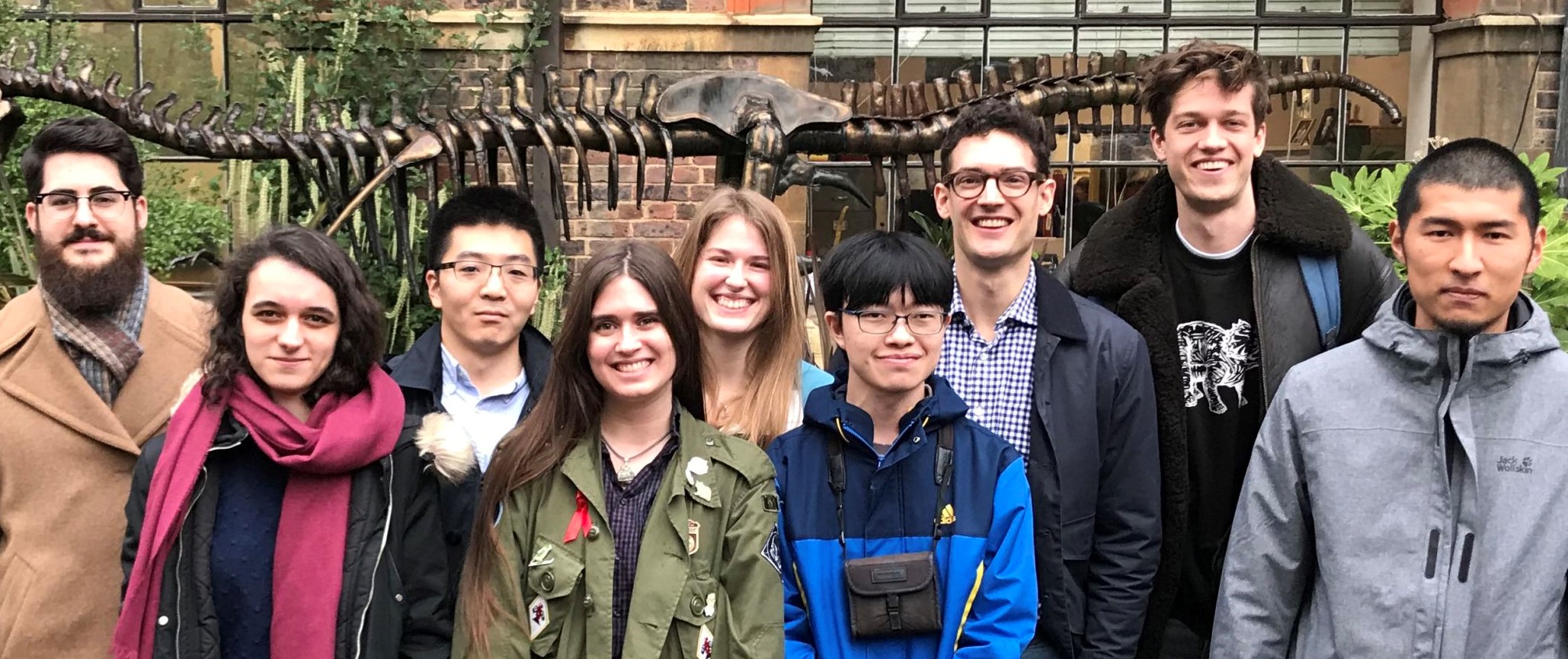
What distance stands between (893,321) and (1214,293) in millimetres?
939

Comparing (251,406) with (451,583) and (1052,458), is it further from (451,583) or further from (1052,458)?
(1052,458)

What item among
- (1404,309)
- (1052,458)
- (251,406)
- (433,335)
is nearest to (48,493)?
(251,406)

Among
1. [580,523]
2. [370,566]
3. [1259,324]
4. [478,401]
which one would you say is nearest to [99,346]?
[478,401]

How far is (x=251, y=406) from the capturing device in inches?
90.4

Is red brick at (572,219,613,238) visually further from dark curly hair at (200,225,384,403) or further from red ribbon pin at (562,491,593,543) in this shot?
red ribbon pin at (562,491,593,543)

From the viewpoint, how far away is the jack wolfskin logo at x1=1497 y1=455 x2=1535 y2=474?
2.18 meters

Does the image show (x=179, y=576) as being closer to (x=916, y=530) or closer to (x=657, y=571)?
(x=657, y=571)

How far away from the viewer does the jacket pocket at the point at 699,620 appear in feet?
7.38

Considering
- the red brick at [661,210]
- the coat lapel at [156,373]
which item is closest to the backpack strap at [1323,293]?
the coat lapel at [156,373]

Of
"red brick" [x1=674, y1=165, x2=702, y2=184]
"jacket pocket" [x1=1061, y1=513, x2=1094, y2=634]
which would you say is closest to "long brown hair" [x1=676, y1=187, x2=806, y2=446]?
"jacket pocket" [x1=1061, y1=513, x2=1094, y2=634]

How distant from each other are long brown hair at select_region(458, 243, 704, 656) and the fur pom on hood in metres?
0.06

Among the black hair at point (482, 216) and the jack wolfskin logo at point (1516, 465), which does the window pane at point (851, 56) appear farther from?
the jack wolfskin logo at point (1516, 465)

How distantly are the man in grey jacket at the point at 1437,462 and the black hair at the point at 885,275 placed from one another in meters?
0.71

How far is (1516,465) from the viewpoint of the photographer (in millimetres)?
2188
